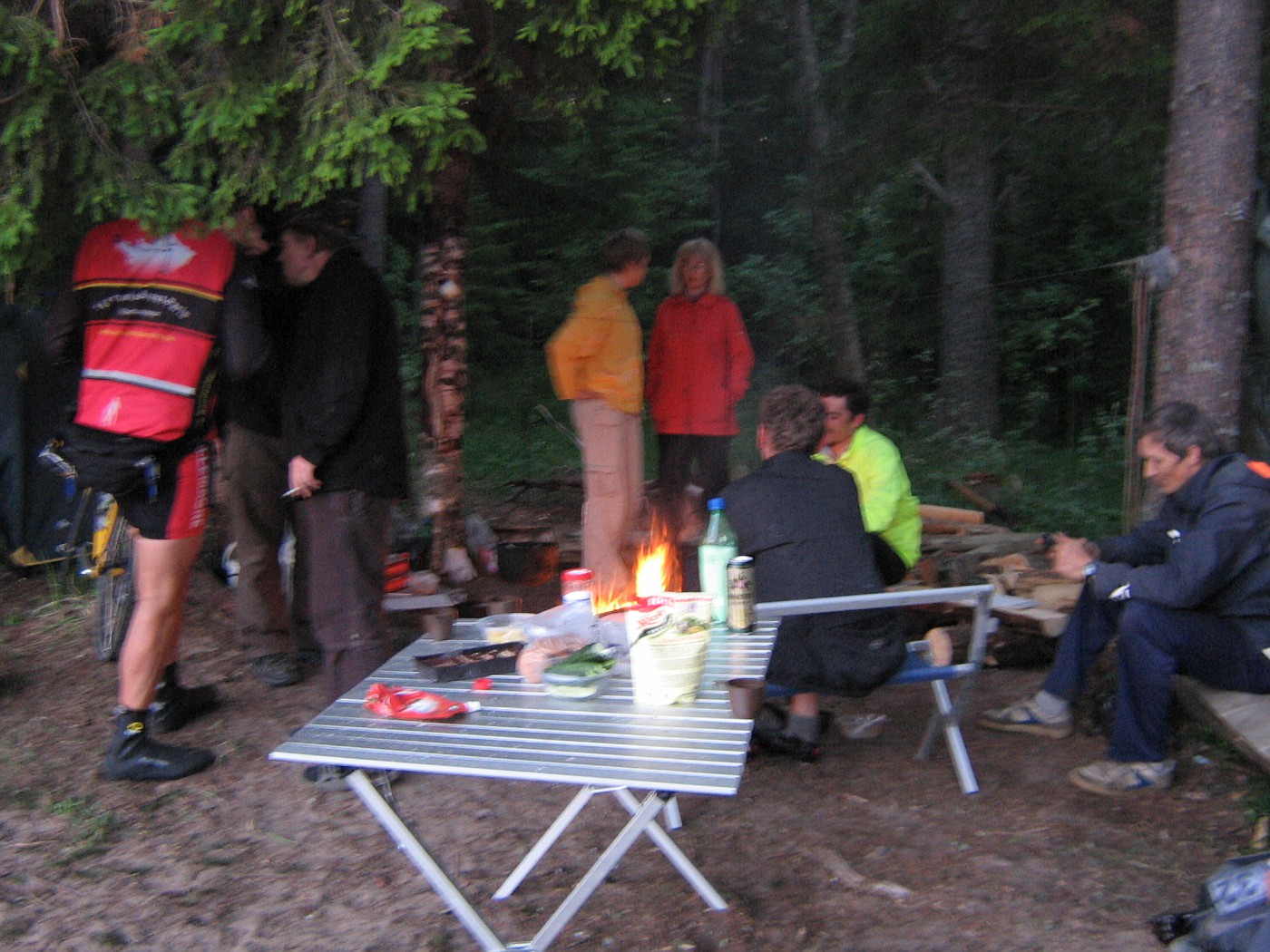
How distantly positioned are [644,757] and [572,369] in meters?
3.50

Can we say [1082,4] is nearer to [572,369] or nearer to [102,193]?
[572,369]

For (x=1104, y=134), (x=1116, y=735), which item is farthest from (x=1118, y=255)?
(x=1116, y=735)

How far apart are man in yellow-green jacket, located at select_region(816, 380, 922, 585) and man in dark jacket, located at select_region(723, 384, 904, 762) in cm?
75

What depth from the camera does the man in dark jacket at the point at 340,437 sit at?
3.77 m

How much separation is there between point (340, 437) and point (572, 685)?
149cm

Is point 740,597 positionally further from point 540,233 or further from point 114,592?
point 540,233

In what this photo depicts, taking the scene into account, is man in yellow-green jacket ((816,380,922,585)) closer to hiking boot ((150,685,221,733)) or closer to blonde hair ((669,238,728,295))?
blonde hair ((669,238,728,295))

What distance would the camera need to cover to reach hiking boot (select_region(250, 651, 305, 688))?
183 inches

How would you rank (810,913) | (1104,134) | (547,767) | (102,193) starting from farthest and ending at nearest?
(1104,134), (102,193), (810,913), (547,767)

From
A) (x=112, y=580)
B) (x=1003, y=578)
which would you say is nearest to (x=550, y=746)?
(x=112, y=580)

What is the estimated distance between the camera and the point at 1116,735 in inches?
148

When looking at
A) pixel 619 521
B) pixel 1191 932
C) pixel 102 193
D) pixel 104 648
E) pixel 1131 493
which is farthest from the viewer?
pixel 619 521

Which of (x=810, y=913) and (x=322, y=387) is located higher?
(x=322, y=387)

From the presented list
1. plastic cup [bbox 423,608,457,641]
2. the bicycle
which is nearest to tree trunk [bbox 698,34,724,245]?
the bicycle
